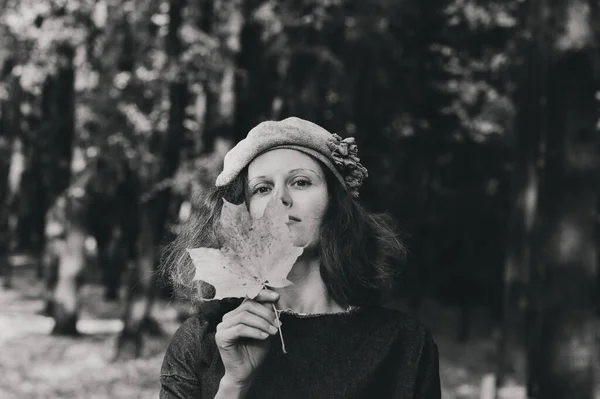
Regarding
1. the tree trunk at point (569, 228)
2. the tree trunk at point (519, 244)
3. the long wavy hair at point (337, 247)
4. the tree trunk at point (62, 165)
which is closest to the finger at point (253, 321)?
the long wavy hair at point (337, 247)

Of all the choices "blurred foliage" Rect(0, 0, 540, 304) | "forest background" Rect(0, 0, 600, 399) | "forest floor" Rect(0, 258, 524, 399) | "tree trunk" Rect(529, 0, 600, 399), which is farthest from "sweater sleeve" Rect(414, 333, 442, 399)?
"blurred foliage" Rect(0, 0, 540, 304)

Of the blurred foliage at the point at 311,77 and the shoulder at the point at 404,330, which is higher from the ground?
the blurred foliage at the point at 311,77

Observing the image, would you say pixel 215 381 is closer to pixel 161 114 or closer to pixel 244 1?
pixel 244 1

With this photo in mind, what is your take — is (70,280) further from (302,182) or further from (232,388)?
(232,388)

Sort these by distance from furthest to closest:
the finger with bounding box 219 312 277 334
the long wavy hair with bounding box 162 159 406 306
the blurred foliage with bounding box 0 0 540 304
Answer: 1. the blurred foliage with bounding box 0 0 540 304
2. the long wavy hair with bounding box 162 159 406 306
3. the finger with bounding box 219 312 277 334

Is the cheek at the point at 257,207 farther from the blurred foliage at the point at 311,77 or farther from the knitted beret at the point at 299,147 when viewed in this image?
the blurred foliage at the point at 311,77

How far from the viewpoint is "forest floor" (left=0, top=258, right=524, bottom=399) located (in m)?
11.0

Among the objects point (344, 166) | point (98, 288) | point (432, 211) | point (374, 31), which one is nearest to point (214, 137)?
point (374, 31)

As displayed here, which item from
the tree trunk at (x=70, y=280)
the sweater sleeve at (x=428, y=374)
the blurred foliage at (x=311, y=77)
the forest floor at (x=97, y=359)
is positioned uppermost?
the blurred foliage at (x=311, y=77)

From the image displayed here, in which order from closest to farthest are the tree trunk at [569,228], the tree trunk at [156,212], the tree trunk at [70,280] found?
the tree trunk at [569,228], the tree trunk at [156,212], the tree trunk at [70,280]

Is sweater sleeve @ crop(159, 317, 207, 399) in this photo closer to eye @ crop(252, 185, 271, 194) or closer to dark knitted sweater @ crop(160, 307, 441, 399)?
dark knitted sweater @ crop(160, 307, 441, 399)

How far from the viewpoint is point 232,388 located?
7.48 feet

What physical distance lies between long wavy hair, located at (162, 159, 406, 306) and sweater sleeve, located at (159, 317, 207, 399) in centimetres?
14

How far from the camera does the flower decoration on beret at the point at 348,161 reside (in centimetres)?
277
